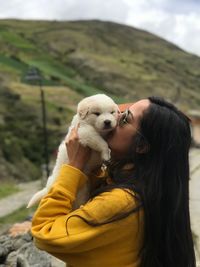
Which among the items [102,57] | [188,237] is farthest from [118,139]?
[102,57]

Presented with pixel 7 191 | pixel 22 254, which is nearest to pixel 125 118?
pixel 22 254

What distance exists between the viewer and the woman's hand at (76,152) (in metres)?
2.88

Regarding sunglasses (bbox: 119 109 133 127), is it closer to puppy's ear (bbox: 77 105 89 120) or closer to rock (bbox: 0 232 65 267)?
puppy's ear (bbox: 77 105 89 120)

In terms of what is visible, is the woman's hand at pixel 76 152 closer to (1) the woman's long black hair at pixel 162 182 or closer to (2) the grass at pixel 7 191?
(1) the woman's long black hair at pixel 162 182

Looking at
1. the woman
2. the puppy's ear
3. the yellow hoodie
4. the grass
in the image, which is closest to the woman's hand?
the woman

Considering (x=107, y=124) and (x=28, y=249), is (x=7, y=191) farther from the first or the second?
(x=107, y=124)

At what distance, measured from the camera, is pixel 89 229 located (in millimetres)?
2664

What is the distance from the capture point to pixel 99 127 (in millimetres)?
3166

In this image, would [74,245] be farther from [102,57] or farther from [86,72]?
[102,57]

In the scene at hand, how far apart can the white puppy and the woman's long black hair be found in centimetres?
16

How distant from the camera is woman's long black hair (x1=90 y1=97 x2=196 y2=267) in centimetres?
275

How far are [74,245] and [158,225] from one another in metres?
0.35

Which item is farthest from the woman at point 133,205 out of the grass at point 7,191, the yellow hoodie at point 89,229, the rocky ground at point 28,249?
the grass at point 7,191

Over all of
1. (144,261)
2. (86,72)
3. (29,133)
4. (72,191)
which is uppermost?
(72,191)
